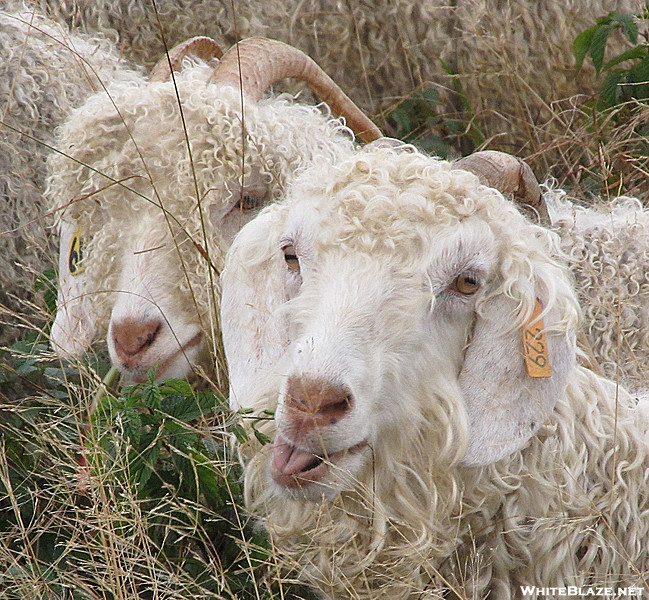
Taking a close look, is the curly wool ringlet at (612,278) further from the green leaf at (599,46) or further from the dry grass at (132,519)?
the dry grass at (132,519)

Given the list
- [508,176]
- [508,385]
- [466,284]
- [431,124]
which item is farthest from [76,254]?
[431,124]

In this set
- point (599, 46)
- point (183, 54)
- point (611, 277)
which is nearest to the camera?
point (611, 277)

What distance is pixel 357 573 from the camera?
2.79 metres

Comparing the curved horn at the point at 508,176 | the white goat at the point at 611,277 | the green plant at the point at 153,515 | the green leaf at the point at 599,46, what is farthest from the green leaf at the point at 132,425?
the green leaf at the point at 599,46

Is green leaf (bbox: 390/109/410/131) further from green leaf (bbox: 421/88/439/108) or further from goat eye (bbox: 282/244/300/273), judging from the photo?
goat eye (bbox: 282/244/300/273)

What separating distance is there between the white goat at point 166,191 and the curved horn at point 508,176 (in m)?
0.60

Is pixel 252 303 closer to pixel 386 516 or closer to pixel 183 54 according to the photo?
pixel 386 516

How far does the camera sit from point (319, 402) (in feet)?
8.07

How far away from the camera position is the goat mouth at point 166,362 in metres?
3.49

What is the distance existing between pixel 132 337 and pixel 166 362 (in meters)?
0.15

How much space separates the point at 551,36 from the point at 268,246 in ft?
11.0

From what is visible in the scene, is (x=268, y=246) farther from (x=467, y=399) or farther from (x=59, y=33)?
(x=59, y=33)

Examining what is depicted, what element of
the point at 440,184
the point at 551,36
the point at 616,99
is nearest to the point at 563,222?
the point at 616,99

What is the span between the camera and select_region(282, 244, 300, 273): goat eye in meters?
2.92
